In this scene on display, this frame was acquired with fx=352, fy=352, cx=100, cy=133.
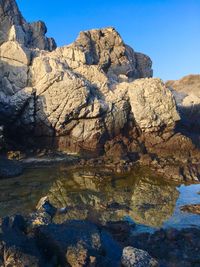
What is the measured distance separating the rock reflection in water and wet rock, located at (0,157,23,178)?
443cm

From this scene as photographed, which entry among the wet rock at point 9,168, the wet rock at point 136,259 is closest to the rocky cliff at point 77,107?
the wet rock at point 9,168

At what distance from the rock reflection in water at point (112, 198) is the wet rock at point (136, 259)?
27.2 ft

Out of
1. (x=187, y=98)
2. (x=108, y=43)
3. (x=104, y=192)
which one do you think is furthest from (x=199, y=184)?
(x=108, y=43)

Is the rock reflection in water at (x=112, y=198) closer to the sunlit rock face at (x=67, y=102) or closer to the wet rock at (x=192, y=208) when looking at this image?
the wet rock at (x=192, y=208)

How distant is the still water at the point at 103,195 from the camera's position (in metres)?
21.6

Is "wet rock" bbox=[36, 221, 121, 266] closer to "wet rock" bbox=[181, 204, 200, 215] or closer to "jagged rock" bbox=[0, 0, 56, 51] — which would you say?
"wet rock" bbox=[181, 204, 200, 215]

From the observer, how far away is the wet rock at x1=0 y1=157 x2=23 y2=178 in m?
31.5

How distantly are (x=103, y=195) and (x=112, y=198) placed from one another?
1040 mm

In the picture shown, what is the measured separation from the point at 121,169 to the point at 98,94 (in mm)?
14669

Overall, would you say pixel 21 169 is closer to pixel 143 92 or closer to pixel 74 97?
pixel 74 97

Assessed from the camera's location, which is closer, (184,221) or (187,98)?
(184,221)

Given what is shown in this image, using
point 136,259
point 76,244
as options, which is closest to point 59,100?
point 76,244

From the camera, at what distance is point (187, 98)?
58781mm

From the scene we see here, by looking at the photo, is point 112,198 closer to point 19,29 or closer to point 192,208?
point 192,208
